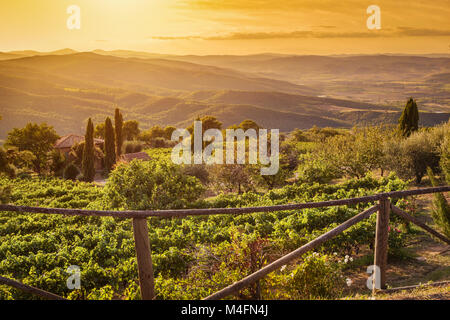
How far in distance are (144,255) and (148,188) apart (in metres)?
13.4

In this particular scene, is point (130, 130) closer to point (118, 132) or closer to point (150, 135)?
point (150, 135)

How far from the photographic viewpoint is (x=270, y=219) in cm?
1082

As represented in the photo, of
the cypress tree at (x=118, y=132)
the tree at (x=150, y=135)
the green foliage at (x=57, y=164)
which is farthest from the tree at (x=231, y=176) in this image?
the tree at (x=150, y=135)

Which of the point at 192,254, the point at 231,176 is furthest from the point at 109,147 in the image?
the point at 192,254

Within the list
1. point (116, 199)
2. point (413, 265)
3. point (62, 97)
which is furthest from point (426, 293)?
point (62, 97)

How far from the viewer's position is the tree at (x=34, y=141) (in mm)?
39600

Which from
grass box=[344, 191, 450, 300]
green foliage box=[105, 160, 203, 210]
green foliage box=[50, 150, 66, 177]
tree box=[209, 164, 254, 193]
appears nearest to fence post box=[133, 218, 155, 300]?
grass box=[344, 191, 450, 300]

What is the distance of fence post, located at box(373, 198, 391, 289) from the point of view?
2.96 m

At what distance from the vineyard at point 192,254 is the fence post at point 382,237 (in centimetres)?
59

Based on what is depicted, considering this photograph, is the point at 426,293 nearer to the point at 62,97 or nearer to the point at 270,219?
the point at 270,219

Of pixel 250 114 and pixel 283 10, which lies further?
pixel 250 114

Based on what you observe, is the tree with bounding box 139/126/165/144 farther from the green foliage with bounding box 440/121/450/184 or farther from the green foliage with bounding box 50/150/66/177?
the green foliage with bounding box 440/121/450/184

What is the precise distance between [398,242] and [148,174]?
10.8 m

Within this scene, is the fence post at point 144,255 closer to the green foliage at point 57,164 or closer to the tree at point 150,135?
the green foliage at point 57,164
